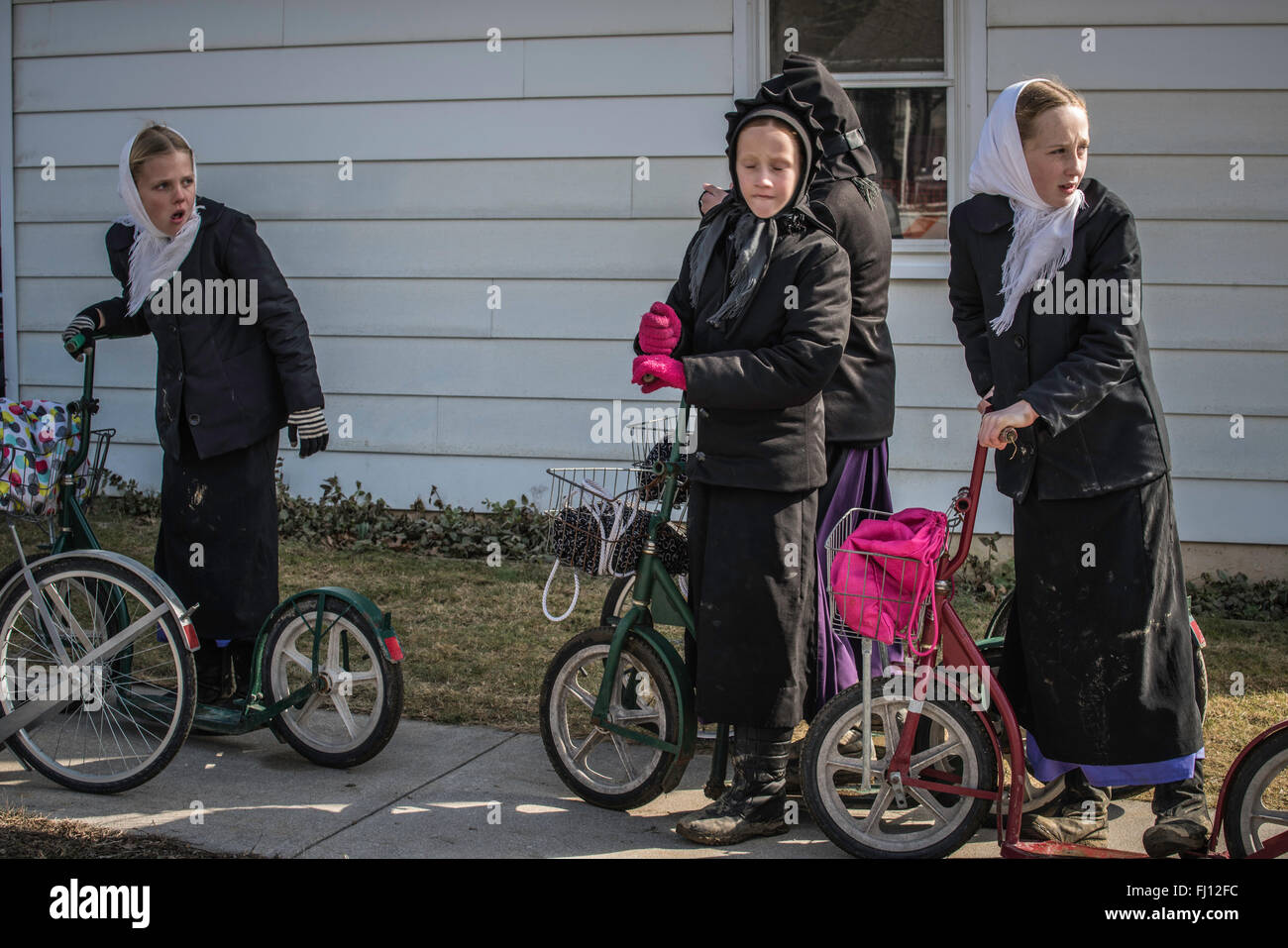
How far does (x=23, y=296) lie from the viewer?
8.09 metres

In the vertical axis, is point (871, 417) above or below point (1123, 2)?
below

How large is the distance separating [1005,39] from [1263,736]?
4.72 m

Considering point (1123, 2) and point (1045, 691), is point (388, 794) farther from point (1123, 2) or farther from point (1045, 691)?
point (1123, 2)

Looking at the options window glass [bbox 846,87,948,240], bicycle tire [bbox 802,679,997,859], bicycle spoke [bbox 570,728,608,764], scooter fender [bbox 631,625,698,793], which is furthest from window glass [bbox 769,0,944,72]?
bicycle tire [bbox 802,679,997,859]

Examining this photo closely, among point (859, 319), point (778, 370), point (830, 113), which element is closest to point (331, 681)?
point (778, 370)

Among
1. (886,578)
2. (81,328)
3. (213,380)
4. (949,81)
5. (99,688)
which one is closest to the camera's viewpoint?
(886,578)

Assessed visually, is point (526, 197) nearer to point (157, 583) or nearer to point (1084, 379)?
point (157, 583)

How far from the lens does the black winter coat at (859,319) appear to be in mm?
3768

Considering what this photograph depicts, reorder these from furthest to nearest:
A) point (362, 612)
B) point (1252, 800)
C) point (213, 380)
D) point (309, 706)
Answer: point (213, 380), point (309, 706), point (362, 612), point (1252, 800)

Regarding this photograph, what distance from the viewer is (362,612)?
405 centimetres

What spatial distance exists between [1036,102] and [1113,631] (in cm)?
138

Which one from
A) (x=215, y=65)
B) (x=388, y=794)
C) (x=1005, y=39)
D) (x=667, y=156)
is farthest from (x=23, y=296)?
(x=1005, y=39)

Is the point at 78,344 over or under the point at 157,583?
over

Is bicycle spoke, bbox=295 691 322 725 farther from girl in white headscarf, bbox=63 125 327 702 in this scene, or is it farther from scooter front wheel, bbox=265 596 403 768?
girl in white headscarf, bbox=63 125 327 702
